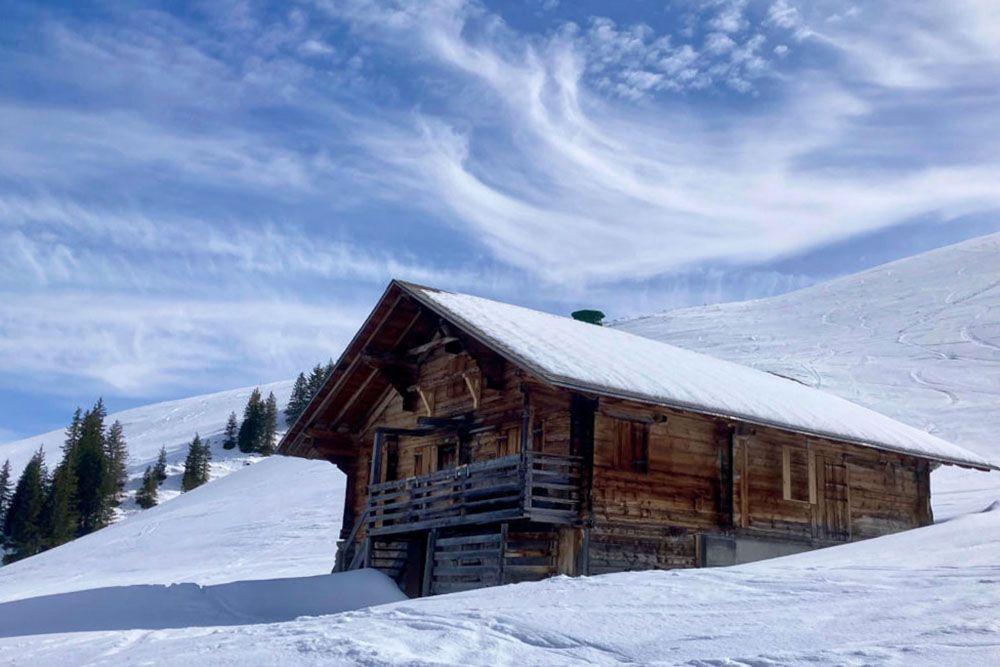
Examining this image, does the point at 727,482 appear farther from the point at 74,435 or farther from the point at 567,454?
the point at 74,435

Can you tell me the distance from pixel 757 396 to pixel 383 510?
8.49 meters

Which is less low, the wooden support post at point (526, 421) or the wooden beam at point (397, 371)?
the wooden beam at point (397, 371)

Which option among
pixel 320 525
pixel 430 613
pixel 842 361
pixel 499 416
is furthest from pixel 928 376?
pixel 430 613

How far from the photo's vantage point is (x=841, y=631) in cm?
859

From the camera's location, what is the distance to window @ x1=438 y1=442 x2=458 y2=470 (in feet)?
77.5

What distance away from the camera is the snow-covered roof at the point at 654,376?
63.0ft

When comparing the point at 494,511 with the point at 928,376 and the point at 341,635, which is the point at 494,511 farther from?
the point at 928,376

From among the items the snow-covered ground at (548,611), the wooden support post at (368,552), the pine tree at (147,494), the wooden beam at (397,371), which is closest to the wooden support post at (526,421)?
the snow-covered ground at (548,611)

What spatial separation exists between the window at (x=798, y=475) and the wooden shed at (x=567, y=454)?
47 mm

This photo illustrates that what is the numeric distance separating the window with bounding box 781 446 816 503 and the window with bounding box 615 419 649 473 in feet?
13.2

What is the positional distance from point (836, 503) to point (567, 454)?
7.91 metres

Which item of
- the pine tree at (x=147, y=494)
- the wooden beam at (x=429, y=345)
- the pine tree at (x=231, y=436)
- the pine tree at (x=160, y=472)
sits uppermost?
the pine tree at (x=231, y=436)

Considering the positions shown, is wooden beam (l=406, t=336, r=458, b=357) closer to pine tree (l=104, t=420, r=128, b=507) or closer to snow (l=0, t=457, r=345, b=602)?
snow (l=0, t=457, r=345, b=602)

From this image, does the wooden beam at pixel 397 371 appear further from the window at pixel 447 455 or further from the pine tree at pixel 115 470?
the pine tree at pixel 115 470
